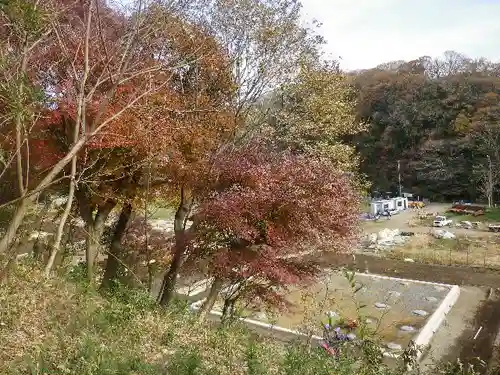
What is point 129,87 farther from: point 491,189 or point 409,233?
point 491,189

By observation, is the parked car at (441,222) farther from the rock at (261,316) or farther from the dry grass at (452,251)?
the rock at (261,316)

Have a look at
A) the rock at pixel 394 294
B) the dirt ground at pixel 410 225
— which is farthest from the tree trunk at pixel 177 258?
the dirt ground at pixel 410 225

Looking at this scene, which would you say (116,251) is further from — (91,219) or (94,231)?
(91,219)

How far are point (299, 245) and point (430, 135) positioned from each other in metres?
42.8

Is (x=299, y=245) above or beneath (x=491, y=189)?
above

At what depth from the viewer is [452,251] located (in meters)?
23.8

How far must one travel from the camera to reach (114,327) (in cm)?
594

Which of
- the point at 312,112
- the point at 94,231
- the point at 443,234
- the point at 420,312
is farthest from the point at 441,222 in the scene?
the point at 94,231

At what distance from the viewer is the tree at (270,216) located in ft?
24.3

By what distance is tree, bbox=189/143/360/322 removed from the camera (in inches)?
292

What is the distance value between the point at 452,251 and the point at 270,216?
19.3m

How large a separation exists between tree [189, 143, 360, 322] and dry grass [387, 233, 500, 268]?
52.1 ft

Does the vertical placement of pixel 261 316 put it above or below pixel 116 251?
below

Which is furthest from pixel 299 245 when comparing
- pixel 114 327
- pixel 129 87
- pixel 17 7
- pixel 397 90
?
pixel 397 90
